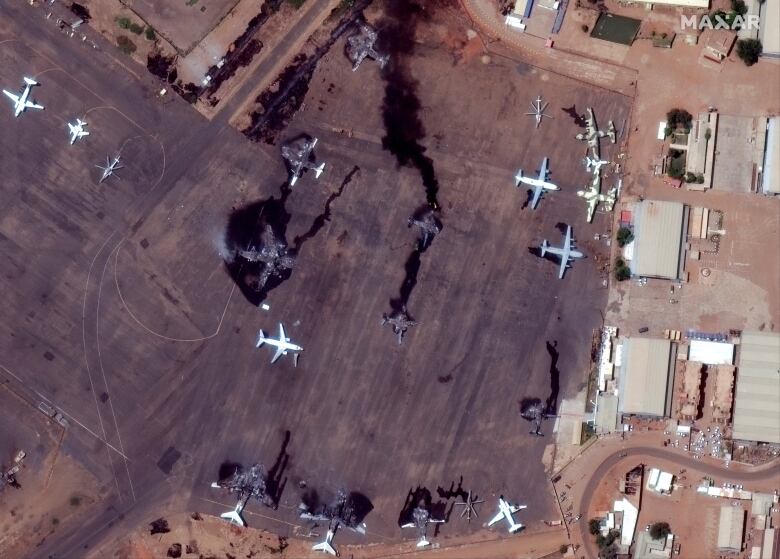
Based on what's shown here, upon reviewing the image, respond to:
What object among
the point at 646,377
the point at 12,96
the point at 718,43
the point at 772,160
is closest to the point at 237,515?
the point at 646,377

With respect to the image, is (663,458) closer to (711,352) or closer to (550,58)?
(711,352)

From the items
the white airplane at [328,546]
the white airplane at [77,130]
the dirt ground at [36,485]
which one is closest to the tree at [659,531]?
the white airplane at [328,546]

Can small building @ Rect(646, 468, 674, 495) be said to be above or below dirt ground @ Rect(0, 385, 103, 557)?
above

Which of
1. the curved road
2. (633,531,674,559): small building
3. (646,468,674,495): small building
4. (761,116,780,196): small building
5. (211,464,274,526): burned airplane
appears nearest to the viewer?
(761,116,780,196): small building

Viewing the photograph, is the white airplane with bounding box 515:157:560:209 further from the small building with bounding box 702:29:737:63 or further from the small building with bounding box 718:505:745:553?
the small building with bounding box 718:505:745:553

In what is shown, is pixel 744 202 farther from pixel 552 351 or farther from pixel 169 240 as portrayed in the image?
pixel 169 240

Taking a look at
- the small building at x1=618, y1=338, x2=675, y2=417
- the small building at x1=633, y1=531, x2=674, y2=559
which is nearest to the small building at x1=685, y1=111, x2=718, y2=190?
the small building at x1=618, y1=338, x2=675, y2=417
